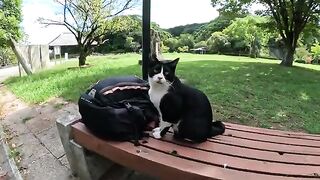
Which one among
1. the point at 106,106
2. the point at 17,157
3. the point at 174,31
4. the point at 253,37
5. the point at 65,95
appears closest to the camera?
the point at 106,106

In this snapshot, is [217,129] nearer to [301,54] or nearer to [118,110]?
[118,110]

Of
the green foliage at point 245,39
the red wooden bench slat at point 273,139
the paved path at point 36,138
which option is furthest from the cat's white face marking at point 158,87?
the green foliage at point 245,39

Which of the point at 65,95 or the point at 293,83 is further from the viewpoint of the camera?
the point at 293,83

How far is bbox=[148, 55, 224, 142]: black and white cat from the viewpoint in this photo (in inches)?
86.8

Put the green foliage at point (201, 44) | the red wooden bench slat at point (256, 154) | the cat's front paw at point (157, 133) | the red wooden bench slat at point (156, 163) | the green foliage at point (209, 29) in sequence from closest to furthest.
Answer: the red wooden bench slat at point (156, 163), the red wooden bench slat at point (256, 154), the cat's front paw at point (157, 133), the green foliage at point (201, 44), the green foliage at point (209, 29)

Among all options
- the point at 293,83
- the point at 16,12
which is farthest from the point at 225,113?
the point at 16,12

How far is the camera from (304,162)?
1.94 m

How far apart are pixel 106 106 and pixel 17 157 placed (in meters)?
1.66

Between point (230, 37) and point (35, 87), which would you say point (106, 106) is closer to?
point (35, 87)

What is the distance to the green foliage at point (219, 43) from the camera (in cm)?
2434

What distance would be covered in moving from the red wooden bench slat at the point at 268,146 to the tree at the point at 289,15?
8623 mm

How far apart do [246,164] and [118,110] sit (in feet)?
3.12

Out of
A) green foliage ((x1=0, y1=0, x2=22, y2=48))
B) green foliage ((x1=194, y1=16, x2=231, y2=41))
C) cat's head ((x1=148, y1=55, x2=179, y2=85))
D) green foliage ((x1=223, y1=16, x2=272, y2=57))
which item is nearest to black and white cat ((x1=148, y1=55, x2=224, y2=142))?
cat's head ((x1=148, y1=55, x2=179, y2=85))

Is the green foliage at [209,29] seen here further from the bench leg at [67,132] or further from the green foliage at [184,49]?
the bench leg at [67,132]
